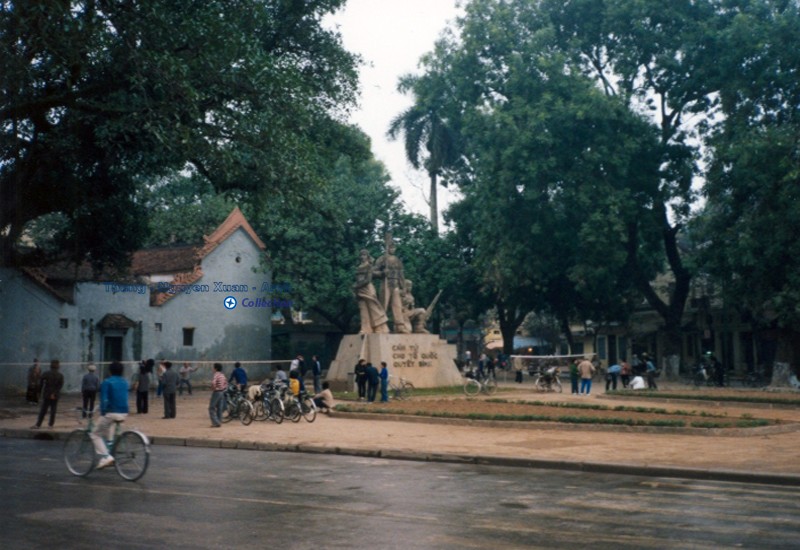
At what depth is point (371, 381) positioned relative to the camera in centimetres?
2961

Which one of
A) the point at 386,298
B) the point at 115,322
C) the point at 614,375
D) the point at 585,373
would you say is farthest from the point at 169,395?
the point at 614,375

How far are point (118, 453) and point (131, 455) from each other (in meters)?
0.29

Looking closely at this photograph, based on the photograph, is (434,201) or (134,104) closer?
(134,104)

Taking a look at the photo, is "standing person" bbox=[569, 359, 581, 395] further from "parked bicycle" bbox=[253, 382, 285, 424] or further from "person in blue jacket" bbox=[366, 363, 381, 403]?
"parked bicycle" bbox=[253, 382, 285, 424]

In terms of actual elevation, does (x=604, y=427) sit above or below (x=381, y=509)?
above

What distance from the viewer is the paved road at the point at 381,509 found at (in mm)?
8531

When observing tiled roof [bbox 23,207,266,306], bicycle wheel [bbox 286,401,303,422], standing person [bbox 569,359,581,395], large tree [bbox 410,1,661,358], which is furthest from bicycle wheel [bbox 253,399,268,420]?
large tree [bbox 410,1,661,358]

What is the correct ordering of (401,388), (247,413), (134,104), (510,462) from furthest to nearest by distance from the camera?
(401,388)
(247,413)
(134,104)
(510,462)

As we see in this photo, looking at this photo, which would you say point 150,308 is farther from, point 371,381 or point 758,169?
point 758,169

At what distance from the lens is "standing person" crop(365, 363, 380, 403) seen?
29516 mm

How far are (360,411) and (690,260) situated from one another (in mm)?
22039

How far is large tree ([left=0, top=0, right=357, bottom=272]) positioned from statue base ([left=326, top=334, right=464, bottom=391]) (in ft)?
38.6

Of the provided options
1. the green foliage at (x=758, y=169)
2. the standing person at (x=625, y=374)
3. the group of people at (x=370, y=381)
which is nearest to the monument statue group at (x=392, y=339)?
the group of people at (x=370, y=381)

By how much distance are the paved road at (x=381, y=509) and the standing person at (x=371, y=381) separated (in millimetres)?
14301
